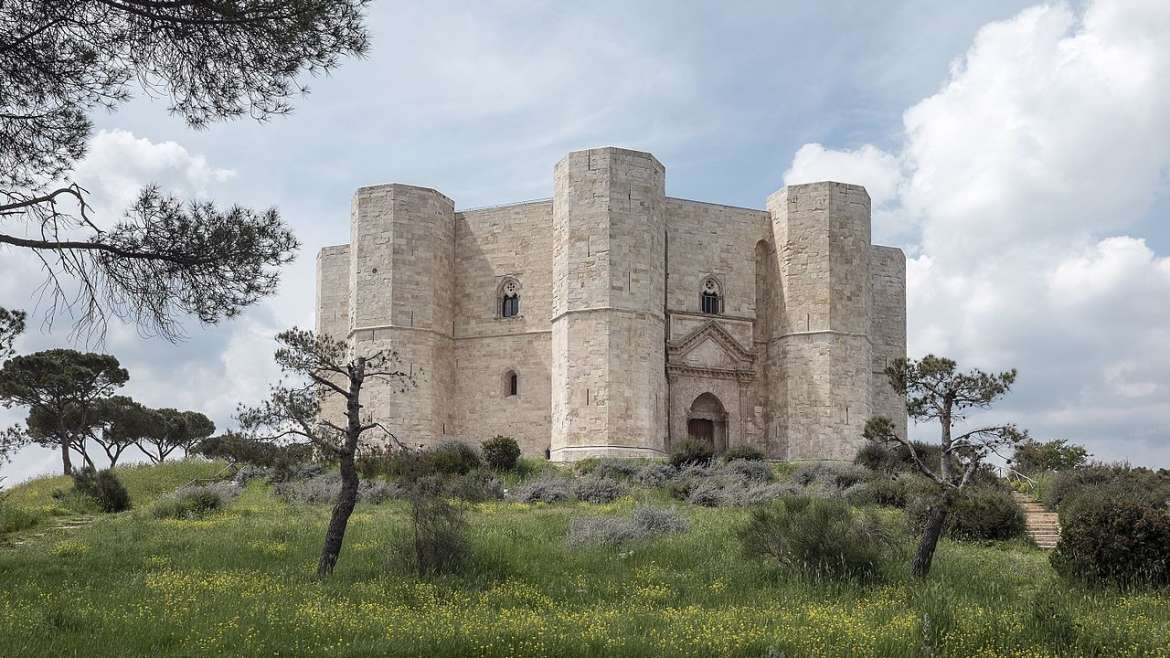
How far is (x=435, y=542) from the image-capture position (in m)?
12.5

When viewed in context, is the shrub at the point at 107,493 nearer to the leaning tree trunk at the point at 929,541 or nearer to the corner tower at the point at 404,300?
the corner tower at the point at 404,300

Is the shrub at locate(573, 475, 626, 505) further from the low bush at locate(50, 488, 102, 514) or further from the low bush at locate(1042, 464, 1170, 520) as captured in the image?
the low bush at locate(50, 488, 102, 514)

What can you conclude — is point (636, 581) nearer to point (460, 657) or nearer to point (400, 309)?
point (460, 657)

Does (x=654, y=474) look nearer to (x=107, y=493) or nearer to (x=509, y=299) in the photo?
(x=509, y=299)

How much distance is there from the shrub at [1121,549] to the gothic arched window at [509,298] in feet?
66.8

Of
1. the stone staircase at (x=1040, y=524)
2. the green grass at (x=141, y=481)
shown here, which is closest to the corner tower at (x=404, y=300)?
the green grass at (x=141, y=481)

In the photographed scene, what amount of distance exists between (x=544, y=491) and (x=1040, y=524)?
9118mm

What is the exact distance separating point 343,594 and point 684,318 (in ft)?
68.2

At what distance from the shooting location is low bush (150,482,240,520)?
65.0ft

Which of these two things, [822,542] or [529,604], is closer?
[529,604]

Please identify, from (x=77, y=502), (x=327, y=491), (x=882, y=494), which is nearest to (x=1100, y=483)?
(x=882, y=494)

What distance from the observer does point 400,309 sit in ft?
100

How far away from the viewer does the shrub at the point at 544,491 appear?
2269cm

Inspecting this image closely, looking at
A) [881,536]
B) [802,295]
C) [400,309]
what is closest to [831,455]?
[802,295]
